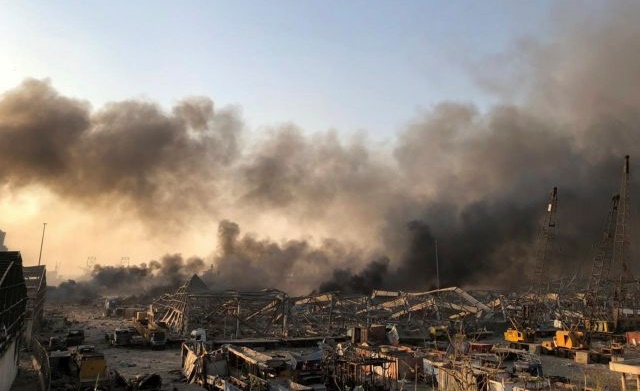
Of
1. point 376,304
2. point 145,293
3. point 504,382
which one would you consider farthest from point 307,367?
point 145,293

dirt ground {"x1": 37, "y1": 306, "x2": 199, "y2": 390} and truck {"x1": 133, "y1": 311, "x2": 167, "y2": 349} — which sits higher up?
truck {"x1": 133, "y1": 311, "x2": 167, "y2": 349}

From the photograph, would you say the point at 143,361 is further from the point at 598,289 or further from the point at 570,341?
the point at 598,289

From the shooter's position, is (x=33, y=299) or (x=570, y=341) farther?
(x=570, y=341)

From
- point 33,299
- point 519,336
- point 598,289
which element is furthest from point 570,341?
point 33,299

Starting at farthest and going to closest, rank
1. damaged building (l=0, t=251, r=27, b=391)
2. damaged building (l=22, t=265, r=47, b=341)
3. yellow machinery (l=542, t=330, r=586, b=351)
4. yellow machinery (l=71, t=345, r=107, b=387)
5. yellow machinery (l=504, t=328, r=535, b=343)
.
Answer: yellow machinery (l=504, t=328, r=535, b=343) < yellow machinery (l=542, t=330, r=586, b=351) < damaged building (l=22, t=265, r=47, b=341) < yellow machinery (l=71, t=345, r=107, b=387) < damaged building (l=0, t=251, r=27, b=391)

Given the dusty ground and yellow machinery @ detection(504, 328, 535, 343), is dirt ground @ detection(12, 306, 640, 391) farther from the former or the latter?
yellow machinery @ detection(504, 328, 535, 343)

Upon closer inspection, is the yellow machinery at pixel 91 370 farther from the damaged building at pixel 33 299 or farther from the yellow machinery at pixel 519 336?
the yellow machinery at pixel 519 336

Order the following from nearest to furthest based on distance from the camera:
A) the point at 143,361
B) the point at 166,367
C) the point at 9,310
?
the point at 9,310 → the point at 166,367 → the point at 143,361

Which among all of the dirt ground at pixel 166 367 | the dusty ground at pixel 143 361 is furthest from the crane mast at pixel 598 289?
the dusty ground at pixel 143 361

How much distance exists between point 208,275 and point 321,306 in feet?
234

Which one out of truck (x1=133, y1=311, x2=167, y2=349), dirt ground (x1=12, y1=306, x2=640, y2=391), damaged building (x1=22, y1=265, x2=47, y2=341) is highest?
damaged building (x1=22, y1=265, x2=47, y2=341)

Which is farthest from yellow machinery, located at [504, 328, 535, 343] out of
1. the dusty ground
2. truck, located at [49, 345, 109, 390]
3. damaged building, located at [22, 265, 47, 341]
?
damaged building, located at [22, 265, 47, 341]

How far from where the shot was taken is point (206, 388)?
28906 millimetres

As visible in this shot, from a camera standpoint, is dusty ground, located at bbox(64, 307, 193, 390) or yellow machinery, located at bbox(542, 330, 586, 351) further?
yellow machinery, located at bbox(542, 330, 586, 351)
